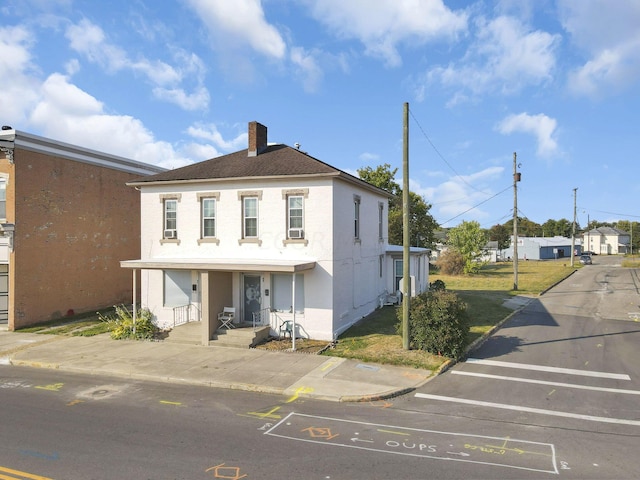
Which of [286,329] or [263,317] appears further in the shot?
[263,317]

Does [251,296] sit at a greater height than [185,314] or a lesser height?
greater

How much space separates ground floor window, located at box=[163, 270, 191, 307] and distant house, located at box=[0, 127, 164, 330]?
660cm

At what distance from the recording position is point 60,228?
21.7 metres

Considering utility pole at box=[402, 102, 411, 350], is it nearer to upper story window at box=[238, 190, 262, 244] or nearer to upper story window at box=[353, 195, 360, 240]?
upper story window at box=[353, 195, 360, 240]

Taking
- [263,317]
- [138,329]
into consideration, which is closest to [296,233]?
[263,317]

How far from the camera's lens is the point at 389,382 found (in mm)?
11922

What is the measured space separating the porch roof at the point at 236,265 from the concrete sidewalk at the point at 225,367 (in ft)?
9.55

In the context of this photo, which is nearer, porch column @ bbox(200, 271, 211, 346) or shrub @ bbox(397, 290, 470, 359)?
shrub @ bbox(397, 290, 470, 359)

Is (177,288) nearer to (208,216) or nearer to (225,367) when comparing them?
(208,216)

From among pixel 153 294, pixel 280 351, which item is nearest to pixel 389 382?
pixel 280 351

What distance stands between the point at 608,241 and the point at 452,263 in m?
89.6

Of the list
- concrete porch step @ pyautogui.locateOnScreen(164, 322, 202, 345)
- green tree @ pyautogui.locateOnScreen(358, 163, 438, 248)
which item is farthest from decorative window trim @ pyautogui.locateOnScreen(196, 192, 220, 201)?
green tree @ pyautogui.locateOnScreen(358, 163, 438, 248)

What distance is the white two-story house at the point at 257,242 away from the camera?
17.0 m

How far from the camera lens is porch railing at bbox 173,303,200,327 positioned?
739 inches
